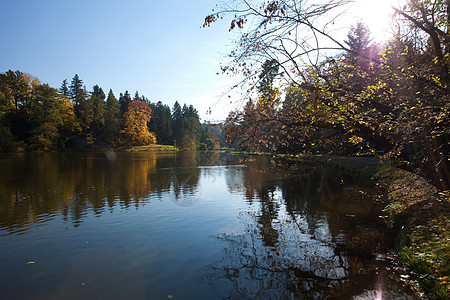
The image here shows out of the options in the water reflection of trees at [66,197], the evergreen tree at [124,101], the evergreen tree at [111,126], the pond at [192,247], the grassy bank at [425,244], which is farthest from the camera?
the evergreen tree at [124,101]

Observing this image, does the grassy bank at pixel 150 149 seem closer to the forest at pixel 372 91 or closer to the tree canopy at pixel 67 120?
the tree canopy at pixel 67 120

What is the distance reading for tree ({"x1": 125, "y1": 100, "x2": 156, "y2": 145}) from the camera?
227ft

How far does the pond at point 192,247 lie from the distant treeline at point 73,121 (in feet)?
152

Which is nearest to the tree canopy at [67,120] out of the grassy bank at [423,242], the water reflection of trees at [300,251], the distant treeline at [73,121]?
the distant treeline at [73,121]

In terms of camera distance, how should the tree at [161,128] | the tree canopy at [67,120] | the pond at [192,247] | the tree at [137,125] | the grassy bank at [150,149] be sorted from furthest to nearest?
the tree at [161,128], the tree at [137,125], the grassy bank at [150,149], the tree canopy at [67,120], the pond at [192,247]

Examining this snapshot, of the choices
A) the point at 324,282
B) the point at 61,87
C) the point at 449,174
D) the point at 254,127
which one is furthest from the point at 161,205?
the point at 61,87

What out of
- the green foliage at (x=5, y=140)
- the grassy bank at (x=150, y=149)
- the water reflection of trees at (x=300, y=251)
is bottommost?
the water reflection of trees at (x=300, y=251)

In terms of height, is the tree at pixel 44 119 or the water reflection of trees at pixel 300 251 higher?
the tree at pixel 44 119

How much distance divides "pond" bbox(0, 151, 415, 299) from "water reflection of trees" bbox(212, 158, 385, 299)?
0.08 ft

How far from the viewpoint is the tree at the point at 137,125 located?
6931 cm

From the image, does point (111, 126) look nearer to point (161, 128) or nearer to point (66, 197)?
point (161, 128)

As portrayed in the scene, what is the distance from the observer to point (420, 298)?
4.32 meters

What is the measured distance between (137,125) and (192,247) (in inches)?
2668

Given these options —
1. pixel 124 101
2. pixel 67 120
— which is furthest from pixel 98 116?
pixel 124 101
